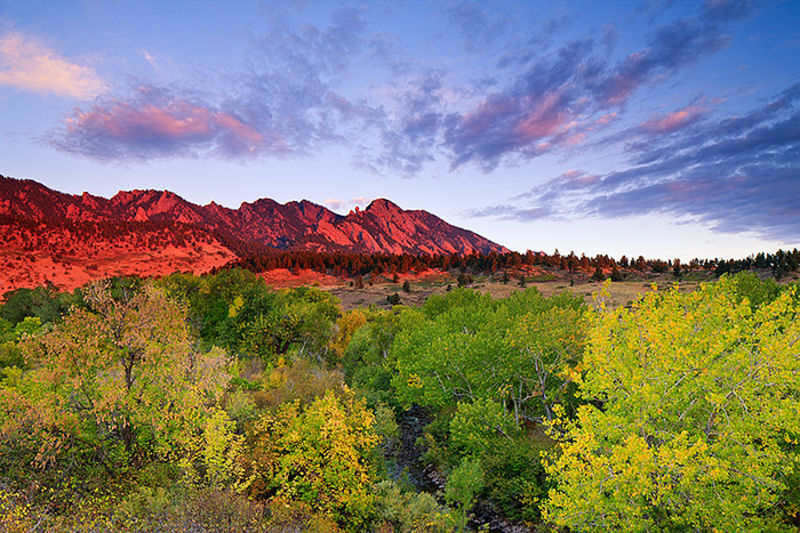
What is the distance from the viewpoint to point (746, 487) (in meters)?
16.2

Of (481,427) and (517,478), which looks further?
(481,427)

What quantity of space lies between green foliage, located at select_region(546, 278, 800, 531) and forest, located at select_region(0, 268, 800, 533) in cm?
13

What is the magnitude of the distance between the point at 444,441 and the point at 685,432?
30539 millimetres

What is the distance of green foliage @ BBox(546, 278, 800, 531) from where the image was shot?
15414 millimetres

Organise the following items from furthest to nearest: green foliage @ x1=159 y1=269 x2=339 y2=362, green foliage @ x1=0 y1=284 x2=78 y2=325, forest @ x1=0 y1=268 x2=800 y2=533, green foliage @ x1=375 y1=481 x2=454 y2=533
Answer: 1. green foliage @ x1=0 y1=284 x2=78 y2=325
2. green foliage @ x1=159 y1=269 x2=339 y2=362
3. green foliage @ x1=375 y1=481 x2=454 y2=533
4. forest @ x1=0 y1=268 x2=800 y2=533

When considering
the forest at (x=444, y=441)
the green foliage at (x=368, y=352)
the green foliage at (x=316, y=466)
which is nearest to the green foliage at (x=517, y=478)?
the forest at (x=444, y=441)

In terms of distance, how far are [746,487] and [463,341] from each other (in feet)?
84.3

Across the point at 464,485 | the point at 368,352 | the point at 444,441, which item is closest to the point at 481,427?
the point at 464,485

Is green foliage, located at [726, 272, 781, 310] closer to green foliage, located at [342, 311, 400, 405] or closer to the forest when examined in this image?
the forest

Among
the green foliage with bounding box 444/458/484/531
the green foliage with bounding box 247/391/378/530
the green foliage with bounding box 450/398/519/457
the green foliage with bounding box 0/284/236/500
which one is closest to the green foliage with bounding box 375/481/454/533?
the green foliage with bounding box 247/391/378/530

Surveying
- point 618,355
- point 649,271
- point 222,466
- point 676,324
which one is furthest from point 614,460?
point 649,271

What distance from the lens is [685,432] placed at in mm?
15648

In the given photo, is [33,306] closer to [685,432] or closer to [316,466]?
[316,466]

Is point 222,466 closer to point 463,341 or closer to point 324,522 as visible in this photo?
point 324,522
